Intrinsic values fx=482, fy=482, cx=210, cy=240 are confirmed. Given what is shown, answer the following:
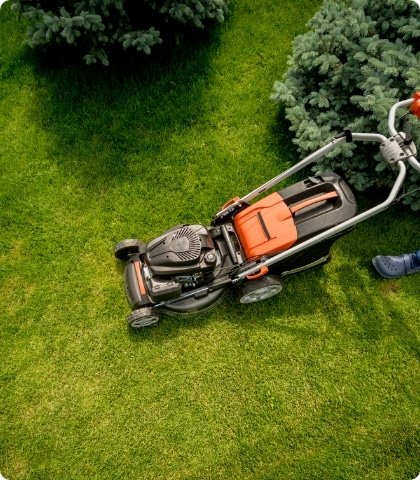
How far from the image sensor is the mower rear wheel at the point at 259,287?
12.2 feet

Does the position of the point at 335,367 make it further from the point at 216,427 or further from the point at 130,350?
the point at 130,350

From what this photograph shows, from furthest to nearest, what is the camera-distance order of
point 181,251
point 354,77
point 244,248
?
point 354,77 < point 244,248 < point 181,251

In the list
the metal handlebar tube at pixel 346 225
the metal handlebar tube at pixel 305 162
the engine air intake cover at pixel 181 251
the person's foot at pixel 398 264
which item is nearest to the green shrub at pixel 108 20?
the metal handlebar tube at pixel 305 162

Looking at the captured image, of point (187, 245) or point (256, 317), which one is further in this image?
point (256, 317)

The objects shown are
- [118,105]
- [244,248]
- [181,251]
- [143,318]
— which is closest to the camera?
[181,251]

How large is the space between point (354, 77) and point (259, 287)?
1906mm

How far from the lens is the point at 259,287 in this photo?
3707 mm

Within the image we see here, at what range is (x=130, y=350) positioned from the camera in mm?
3967

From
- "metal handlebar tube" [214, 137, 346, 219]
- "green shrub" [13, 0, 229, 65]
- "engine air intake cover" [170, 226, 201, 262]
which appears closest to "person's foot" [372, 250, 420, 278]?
"metal handlebar tube" [214, 137, 346, 219]

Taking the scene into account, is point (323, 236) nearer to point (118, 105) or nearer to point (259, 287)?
point (259, 287)

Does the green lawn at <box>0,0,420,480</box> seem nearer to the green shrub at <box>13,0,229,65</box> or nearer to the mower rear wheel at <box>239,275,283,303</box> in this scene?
the mower rear wheel at <box>239,275,283,303</box>

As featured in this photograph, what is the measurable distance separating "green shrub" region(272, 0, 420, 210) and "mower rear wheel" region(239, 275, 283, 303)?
1133 millimetres

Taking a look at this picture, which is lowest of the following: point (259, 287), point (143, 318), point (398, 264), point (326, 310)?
point (326, 310)

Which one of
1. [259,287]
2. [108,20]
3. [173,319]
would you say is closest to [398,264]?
[259,287]
